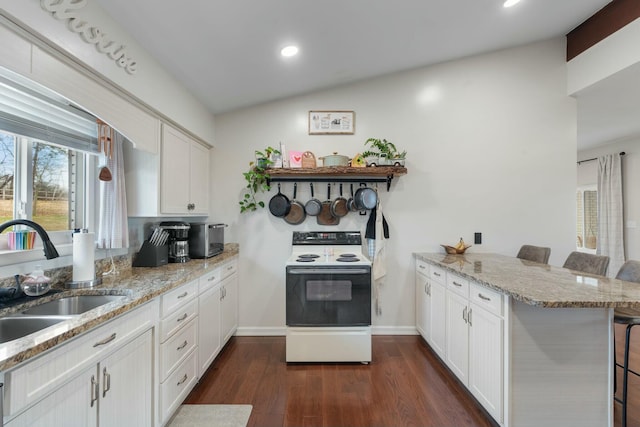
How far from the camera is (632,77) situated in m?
2.59

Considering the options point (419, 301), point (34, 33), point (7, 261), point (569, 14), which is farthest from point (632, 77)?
point (7, 261)

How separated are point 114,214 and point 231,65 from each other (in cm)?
142

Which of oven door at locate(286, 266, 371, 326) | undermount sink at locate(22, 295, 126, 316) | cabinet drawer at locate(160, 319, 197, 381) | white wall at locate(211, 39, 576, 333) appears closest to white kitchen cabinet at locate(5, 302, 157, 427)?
cabinet drawer at locate(160, 319, 197, 381)

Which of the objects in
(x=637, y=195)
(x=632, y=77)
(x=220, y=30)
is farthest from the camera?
(x=637, y=195)

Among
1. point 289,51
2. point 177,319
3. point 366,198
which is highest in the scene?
point 289,51

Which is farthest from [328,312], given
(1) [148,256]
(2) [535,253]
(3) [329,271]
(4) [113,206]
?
(2) [535,253]

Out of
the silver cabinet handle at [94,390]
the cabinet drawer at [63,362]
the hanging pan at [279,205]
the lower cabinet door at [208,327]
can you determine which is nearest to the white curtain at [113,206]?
the lower cabinet door at [208,327]

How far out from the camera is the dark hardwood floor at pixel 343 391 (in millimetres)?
1856

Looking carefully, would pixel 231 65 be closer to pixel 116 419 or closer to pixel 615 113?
pixel 116 419

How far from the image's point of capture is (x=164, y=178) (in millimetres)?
2252

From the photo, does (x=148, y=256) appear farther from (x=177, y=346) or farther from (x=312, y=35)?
(x=312, y=35)

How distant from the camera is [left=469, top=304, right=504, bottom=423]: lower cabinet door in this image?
5.42ft

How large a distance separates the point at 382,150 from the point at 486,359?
199 centimetres

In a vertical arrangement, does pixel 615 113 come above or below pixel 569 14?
below
